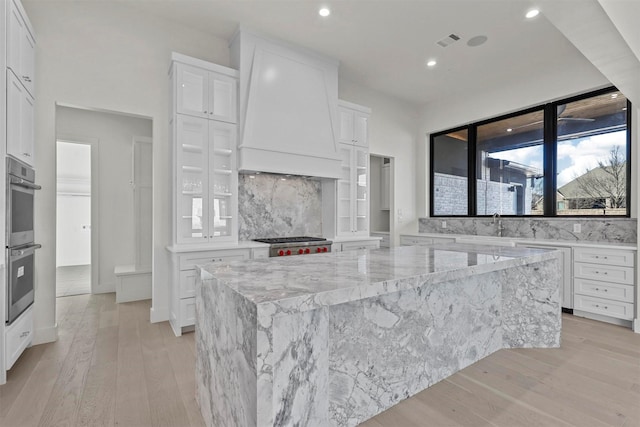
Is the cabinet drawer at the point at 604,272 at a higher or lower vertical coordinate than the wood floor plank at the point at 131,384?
higher

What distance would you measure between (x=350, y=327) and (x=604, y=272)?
340cm

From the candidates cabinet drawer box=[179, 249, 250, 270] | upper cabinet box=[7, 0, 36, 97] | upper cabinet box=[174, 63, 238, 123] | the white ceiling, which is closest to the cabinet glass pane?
cabinet drawer box=[179, 249, 250, 270]

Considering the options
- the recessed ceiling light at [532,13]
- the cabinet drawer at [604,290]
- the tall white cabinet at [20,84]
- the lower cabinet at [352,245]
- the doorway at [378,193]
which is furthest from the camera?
the doorway at [378,193]

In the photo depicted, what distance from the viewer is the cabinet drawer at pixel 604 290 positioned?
325 centimetres

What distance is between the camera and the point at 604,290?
3.41 m

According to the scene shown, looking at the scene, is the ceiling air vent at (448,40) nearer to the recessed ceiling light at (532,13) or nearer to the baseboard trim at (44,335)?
the recessed ceiling light at (532,13)

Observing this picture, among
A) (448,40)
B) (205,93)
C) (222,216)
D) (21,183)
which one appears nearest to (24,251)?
(21,183)

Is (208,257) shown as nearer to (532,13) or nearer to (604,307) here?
(532,13)

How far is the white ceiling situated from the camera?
3.15 metres

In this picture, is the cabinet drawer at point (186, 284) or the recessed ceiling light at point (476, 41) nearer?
the cabinet drawer at point (186, 284)

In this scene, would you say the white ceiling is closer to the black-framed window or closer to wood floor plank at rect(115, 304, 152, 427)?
the black-framed window

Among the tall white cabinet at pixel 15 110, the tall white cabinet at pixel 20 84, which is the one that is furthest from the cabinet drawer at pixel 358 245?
the tall white cabinet at pixel 20 84

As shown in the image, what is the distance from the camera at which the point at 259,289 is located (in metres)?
1.20

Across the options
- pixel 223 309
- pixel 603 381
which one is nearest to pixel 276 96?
pixel 223 309
